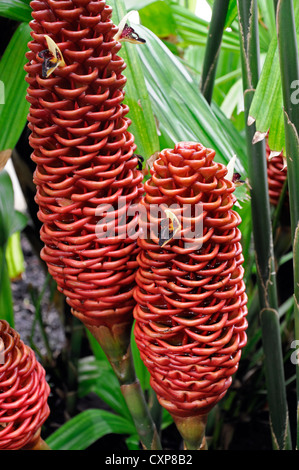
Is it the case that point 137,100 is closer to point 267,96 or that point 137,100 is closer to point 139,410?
point 267,96

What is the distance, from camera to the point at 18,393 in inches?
9.0

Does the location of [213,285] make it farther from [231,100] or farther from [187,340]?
[231,100]

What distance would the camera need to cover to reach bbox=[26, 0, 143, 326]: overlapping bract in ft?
0.64

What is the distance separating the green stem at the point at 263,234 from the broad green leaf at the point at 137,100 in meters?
0.06

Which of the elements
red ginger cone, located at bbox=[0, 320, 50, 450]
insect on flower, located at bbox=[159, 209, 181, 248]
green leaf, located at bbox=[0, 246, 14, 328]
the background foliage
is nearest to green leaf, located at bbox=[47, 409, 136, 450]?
the background foliage

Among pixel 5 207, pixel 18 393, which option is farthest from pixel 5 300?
pixel 18 393

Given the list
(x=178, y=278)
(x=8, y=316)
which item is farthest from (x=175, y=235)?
(x=8, y=316)

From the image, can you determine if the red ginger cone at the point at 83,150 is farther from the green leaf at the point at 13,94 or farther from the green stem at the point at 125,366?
the green leaf at the point at 13,94

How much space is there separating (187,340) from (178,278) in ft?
0.11

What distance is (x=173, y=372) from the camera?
22 cm

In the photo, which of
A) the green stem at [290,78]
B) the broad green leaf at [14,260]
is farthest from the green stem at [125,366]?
the broad green leaf at [14,260]

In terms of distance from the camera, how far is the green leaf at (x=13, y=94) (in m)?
0.34

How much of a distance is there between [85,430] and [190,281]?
36 cm

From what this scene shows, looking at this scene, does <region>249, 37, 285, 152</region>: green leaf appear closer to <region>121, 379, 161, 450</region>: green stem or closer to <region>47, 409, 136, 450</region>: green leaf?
<region>121, 379, 161, 450</region>: green stem
